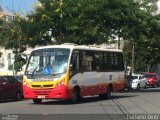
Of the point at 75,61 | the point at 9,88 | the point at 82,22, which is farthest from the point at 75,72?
the point at 82,22

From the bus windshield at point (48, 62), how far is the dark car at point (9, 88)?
3317 millimetres

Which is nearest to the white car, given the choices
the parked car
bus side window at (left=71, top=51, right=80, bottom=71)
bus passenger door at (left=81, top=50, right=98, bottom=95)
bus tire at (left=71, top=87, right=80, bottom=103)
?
the parked car

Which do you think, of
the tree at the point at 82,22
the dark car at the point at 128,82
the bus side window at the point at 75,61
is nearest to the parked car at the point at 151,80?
the dark car at the point at 128,82

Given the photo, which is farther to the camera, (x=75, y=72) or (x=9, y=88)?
(x=9, y=88)

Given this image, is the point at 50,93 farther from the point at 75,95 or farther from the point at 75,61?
the point at 75,61

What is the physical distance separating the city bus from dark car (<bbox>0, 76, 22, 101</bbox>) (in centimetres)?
269

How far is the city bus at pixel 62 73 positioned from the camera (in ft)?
78.9

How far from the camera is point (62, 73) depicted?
24.1 m

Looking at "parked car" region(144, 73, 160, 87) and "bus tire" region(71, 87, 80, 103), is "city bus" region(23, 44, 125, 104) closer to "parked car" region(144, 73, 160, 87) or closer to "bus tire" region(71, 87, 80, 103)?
"bus tire" region(71, 87, 80, 103)

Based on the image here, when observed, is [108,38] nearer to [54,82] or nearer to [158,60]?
[54,82]

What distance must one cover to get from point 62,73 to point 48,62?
3.22 ft

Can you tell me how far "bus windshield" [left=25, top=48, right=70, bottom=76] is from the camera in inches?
957

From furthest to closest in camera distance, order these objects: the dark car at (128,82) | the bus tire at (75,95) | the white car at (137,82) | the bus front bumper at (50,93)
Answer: the white car at (137,82) → the dark car at (128,82) → the bus tire at (75,95) → the bus front bumper at (50,93)

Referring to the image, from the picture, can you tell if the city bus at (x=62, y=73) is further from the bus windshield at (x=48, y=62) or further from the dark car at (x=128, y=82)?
the dark car at (x=128, y=82)
